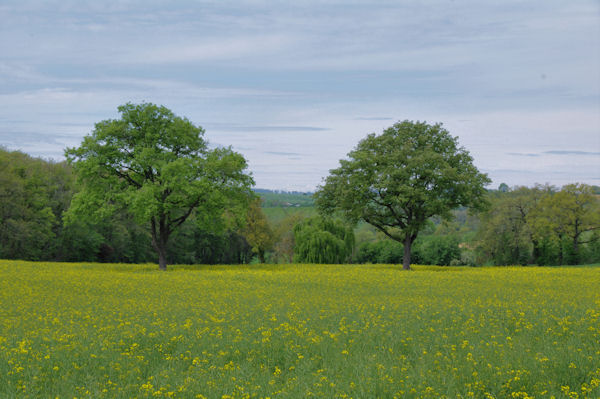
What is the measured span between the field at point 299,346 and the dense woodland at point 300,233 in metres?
30.9

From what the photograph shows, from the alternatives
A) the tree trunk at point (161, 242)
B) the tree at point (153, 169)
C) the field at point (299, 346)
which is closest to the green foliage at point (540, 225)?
the tree at point (153, 169)

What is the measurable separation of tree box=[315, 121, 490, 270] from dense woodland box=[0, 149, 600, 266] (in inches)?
129

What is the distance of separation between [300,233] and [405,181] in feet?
70.2

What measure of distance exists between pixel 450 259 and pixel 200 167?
199 feet

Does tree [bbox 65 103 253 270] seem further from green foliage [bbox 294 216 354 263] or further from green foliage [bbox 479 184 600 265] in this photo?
green foliage [bbox 479 184 600 265]

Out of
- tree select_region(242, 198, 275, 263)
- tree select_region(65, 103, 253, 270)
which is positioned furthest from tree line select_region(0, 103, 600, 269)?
tree select_region(242, 198, 275, 263)

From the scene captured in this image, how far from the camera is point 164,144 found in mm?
42156

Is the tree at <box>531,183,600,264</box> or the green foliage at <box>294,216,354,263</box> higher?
the tree at <box>531,183,600,264</box>

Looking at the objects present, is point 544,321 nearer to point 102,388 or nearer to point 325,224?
point 102,388

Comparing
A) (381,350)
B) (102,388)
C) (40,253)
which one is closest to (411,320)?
(381,350)

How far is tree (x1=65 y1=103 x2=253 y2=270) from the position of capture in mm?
39772

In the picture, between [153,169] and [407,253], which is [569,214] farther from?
[153,169]

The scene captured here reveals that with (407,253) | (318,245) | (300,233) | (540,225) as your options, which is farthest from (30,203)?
(540,225)

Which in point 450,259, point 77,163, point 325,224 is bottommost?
point 450,259
